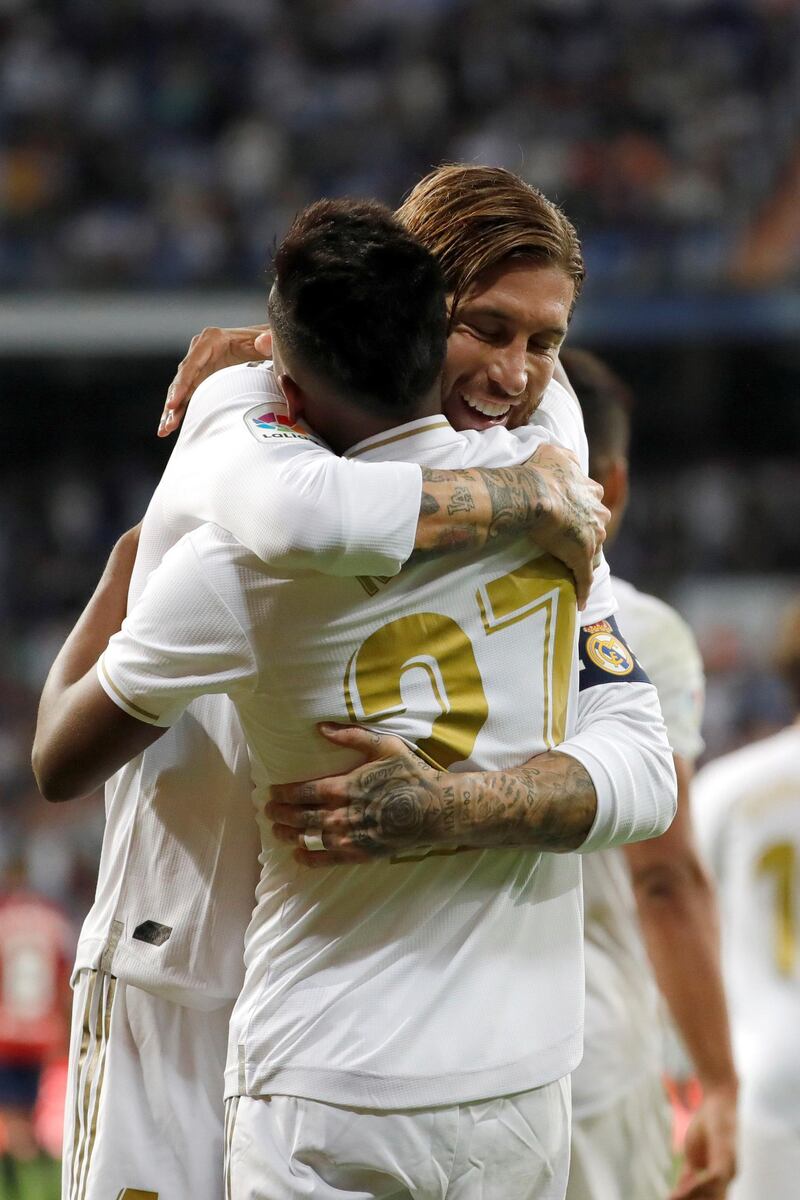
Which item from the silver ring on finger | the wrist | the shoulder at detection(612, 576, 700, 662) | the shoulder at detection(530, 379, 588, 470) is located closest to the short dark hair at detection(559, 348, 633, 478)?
the shoulder at detection(612, 576, 700, 662)

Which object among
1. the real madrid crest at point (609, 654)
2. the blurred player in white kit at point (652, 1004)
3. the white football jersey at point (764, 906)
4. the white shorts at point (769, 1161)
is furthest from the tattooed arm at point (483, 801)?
the white shorts at point (769, 1161)

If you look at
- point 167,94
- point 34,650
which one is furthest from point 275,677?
point 167,94

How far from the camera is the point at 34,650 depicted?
11641 mm

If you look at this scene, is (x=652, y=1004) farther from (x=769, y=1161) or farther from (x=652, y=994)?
(x=769, y=1161)

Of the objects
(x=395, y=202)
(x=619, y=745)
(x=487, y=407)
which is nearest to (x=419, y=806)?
(x=619, y=745)

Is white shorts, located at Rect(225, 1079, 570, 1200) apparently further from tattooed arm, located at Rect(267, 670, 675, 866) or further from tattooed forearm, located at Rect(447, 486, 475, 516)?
tattooed forearm, located at Rect(447, 486, 475, 516)

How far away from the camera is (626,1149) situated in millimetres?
2539

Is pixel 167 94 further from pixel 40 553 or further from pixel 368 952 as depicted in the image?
pixel 368 952

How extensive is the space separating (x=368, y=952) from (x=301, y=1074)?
0.14 meters

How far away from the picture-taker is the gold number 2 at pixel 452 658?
161 centimetres

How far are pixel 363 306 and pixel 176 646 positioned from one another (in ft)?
1.28

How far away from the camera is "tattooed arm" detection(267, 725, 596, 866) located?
5.22ft

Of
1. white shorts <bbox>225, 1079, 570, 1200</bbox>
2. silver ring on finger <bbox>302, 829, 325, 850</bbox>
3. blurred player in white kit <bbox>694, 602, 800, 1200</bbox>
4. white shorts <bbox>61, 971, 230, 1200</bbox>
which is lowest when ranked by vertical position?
blurred player in white kit <bbox>694, 602, 800, 1200</bbox>

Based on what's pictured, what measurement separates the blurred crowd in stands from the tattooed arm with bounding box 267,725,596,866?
11.3m
